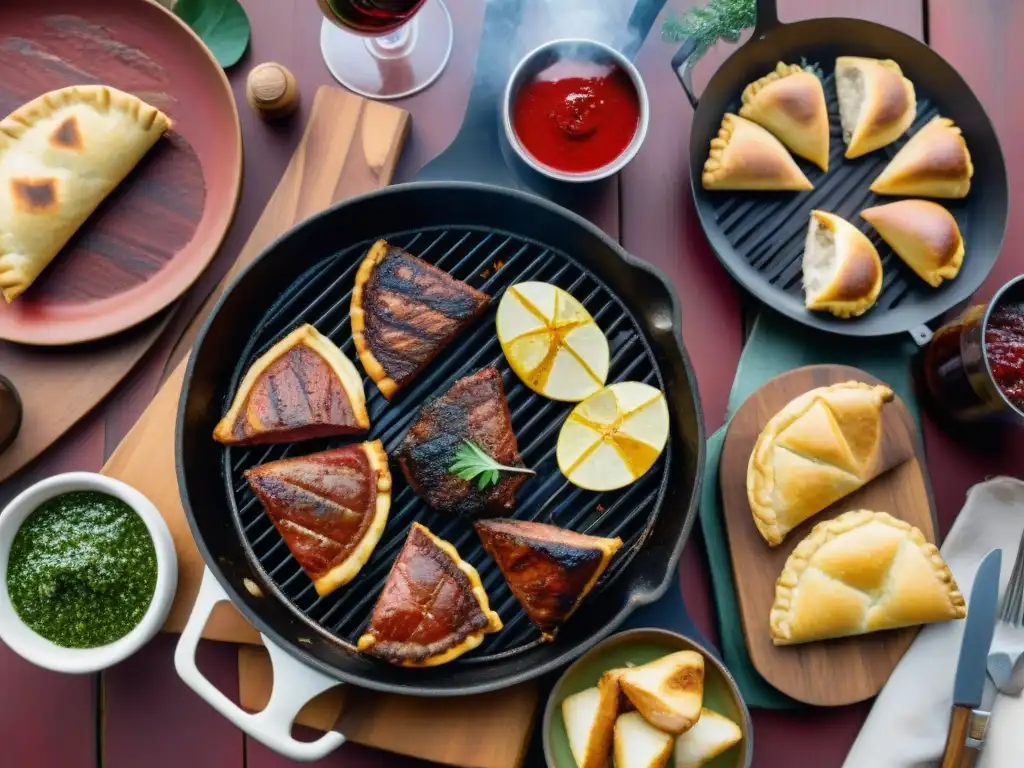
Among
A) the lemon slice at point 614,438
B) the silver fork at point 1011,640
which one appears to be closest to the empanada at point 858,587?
the silver fork at point 1011,640

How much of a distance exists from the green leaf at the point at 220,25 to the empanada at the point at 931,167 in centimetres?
251

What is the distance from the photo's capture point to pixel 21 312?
3.05 metres

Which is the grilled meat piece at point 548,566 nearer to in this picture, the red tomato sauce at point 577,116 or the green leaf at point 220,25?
the red tomato sauce at point 577,116

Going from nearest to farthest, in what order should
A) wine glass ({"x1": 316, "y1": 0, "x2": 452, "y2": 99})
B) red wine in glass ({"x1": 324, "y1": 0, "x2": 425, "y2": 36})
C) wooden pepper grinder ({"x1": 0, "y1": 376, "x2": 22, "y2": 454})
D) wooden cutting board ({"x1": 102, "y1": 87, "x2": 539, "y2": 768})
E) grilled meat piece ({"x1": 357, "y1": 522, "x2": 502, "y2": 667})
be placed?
red wine in glass ({"x1": 324, "y1": 0, "x2": 425, "y2": 36}) < grilled meat piece ({"x1": 357, "y1": 522, "x2": 502, "y2": 667}) < wooden cutting board ({"x1": 102, "y1": 87, "x2": 539, "y2": 768}) < wooden pepper grinder ({"x1": 0, "y1": 376, "x2": 22, "y2": 454}) < wine glass ({"x1": 316, "y1": 0, "x2": 452, "y2": 99})

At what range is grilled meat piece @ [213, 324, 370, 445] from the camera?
9.42 feet

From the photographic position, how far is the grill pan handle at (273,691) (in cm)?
266

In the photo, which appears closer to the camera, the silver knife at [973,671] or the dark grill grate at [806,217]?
the silver knife at [973,671]

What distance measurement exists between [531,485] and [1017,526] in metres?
1.81

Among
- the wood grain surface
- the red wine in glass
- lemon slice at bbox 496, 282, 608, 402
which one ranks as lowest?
the wood grain surface

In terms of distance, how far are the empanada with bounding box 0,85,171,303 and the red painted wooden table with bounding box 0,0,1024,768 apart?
1.47 ft

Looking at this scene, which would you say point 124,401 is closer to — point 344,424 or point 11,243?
point 11,243

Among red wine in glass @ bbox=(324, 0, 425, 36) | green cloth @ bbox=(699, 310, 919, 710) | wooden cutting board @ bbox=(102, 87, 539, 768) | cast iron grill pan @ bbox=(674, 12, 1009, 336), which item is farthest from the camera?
cast iron grill pan @ bbox=(674, 12, 1009, 336)

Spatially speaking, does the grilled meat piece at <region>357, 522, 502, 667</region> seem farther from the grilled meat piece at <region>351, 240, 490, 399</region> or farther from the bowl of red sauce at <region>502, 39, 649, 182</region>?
the bowl of red sauce at <region>502, 39, 649, 182</region>

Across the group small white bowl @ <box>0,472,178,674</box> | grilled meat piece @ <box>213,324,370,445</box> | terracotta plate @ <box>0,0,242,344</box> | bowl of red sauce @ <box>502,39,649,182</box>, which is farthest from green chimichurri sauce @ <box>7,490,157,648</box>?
bowl of red sauce @ <box>502,39,649,182</box>
